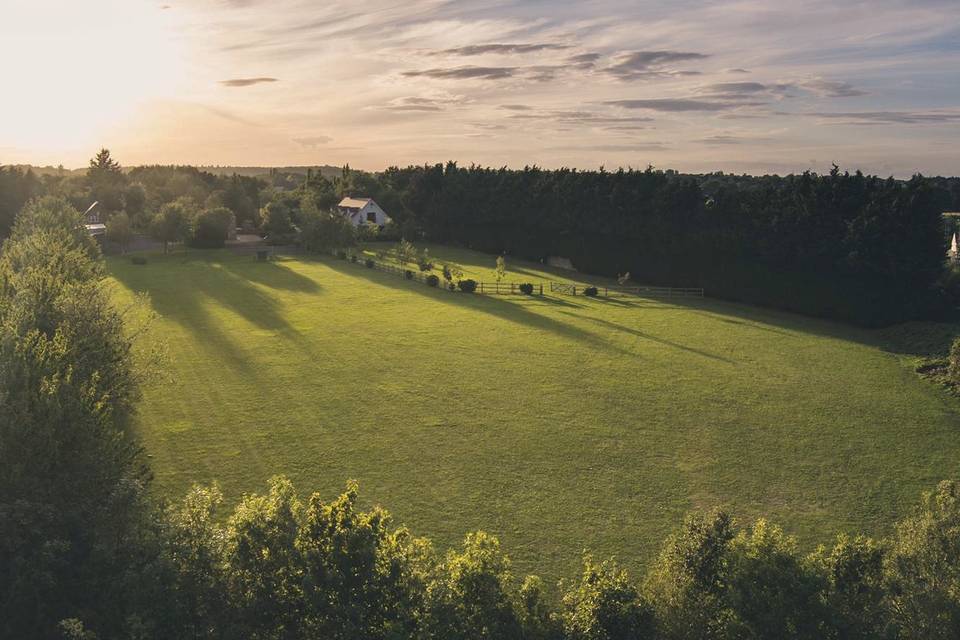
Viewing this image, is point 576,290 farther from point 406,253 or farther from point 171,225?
point 171,225

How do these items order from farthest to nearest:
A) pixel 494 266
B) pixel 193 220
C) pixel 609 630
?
pixel 193 220 < pixel 494 266 < pixel 609 630

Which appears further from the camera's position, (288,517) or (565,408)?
(565,408)

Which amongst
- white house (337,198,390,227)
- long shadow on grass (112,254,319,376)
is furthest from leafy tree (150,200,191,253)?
white house (337,198,390,227)

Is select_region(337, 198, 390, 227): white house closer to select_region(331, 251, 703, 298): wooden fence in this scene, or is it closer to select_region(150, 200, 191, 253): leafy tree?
select_region(150, 200, 191, 253): leafy tree

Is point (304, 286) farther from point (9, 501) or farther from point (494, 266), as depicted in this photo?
point (9, 501)

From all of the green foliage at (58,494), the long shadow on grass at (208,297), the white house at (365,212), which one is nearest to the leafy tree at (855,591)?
the green foliage at (58,494)

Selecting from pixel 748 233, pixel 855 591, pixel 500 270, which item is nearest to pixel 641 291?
pixel 748 233

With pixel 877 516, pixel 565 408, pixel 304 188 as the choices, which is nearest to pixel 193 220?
pixel 304 188
